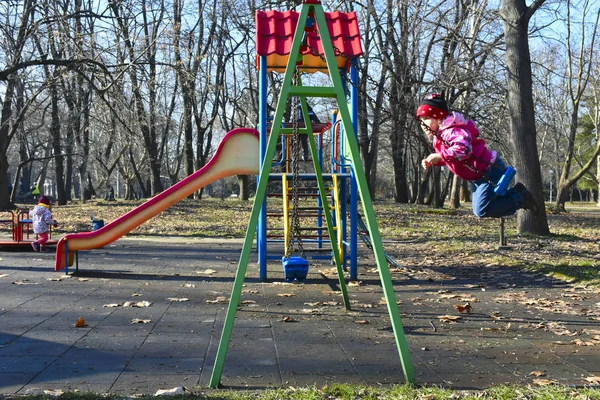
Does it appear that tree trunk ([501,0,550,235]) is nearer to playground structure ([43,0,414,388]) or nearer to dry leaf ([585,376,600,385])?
playground structure ([43,0,414,388])

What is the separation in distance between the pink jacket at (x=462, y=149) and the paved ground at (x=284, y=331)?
5.15ft

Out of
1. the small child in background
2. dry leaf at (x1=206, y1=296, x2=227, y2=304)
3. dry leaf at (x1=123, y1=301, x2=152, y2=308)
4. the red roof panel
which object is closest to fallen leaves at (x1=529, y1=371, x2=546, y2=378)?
dry leaf at (x1=206, y1=296, x2=227, y2=304)

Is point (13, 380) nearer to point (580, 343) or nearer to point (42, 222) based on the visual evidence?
point (580, 343)

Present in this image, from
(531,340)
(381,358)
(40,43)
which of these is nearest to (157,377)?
(381,358)

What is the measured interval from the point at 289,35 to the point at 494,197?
4.95m

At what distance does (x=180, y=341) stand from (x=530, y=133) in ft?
31.1

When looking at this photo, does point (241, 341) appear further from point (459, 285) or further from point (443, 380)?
point (459, 285)

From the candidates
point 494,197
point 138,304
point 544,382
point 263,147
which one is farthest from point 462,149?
point 263,147

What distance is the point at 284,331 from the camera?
5.67 meters

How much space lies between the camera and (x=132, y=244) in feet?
46.6

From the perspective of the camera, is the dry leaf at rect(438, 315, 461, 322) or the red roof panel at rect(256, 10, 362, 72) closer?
the dry leaf at rect(438, 315, 461, 322)

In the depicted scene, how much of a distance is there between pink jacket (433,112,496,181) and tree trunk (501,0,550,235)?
24.1ft

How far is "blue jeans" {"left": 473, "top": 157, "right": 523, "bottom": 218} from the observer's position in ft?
17.9

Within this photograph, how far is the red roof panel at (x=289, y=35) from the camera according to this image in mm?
9078
